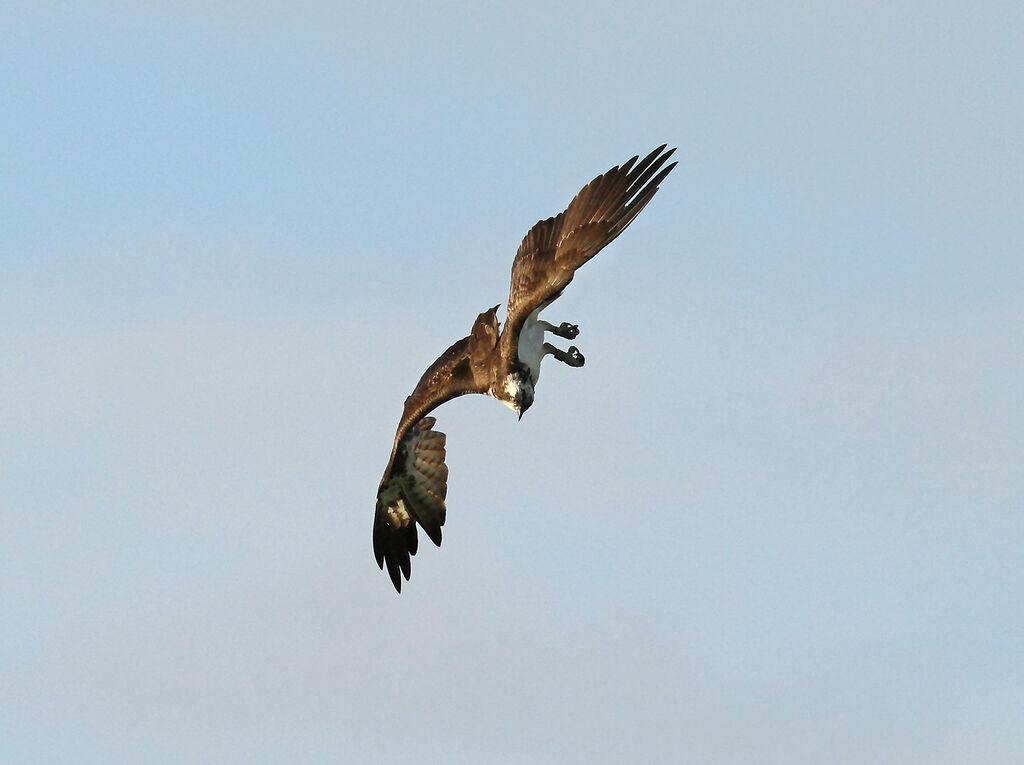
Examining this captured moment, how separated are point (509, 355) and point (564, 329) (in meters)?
0.92

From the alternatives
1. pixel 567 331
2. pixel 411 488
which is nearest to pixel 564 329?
pixel 567 331

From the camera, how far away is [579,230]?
25219mm

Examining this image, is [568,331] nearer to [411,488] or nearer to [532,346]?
[532,346]

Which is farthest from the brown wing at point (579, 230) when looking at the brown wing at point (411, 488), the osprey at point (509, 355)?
the brown wing at point (411, 488)

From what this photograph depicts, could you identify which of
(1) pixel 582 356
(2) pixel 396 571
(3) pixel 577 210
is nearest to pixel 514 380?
(1) pixel 582 356

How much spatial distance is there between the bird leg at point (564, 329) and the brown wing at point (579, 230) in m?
1.39

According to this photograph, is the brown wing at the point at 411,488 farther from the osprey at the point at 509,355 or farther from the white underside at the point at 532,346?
the white underside at the point at 532,346

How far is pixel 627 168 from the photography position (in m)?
25.0

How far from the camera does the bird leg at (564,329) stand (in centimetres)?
2741

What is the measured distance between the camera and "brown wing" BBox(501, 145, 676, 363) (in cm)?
2495

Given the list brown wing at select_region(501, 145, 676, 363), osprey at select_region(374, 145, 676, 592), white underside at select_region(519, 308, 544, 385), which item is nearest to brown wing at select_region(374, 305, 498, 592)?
osprey at select_region(374, 145, 676, 592)

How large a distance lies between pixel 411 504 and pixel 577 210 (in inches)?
278

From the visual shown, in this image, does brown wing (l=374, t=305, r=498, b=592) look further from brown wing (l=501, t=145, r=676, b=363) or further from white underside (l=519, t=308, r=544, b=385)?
brown wing (l=501, t=145, r=676, b=363)

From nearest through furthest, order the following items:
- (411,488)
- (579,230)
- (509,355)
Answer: (579,230) → (509,355) → (411,488)
